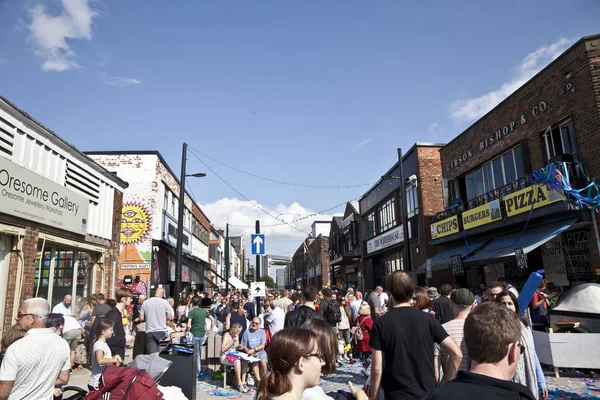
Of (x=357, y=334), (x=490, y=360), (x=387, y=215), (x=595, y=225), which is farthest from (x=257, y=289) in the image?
(x=387, y=215)

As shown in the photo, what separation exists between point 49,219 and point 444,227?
14928 mm

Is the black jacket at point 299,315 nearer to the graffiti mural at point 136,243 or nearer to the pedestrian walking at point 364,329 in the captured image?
the pedestrian walking at point 364,329

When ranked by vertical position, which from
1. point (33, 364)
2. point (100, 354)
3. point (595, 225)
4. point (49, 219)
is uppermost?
point (49, 219)

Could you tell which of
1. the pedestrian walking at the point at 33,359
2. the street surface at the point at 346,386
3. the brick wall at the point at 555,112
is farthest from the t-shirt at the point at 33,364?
the brick wall at the point at 555,112

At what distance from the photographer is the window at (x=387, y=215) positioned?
26344 millimetres

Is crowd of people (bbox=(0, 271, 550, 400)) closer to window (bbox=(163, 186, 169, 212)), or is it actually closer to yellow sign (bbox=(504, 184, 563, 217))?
yellow sign (bbox=(504, 184, 563, 217))

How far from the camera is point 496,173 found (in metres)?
16.2

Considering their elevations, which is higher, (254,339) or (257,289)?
(257,289)

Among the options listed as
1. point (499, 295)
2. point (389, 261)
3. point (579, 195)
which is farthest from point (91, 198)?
point (389, 261)

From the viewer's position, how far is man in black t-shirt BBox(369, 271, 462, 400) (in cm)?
329

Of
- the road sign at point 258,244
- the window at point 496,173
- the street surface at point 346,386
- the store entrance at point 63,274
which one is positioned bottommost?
the street surface at point 346,386

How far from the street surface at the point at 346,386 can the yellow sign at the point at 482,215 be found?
275 inches

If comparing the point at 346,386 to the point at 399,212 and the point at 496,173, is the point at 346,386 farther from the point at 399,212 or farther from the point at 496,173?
the point at 399,212

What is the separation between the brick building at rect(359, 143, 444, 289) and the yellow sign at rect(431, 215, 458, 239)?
1620mm
